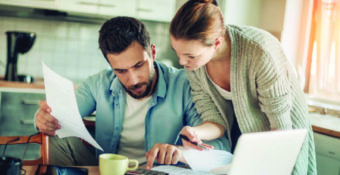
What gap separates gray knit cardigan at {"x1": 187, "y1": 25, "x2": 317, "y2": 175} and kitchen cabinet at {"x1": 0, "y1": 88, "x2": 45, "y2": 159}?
1.66 m

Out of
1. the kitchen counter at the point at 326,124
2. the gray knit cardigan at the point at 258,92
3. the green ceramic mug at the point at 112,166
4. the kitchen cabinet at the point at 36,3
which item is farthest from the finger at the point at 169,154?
the kitchen cabinet at the point at 36,3

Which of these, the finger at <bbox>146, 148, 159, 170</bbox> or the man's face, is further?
the man's face

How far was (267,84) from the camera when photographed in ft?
4.31

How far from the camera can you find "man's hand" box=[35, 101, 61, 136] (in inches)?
51.9

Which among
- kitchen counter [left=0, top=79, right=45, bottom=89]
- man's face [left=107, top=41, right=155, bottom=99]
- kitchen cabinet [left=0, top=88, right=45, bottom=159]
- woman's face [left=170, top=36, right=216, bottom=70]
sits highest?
woman's face [left=170, top=36, right=216, bottom=70]

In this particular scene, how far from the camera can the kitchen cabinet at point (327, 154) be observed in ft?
6.82

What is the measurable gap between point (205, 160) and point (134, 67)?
540mm

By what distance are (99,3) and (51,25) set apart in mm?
487

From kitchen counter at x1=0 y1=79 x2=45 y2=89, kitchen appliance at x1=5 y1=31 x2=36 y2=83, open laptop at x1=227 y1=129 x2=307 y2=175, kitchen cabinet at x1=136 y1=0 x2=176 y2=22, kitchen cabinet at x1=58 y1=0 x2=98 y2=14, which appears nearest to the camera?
open laptop at x1=227 y1=129 x2=307 y2=175

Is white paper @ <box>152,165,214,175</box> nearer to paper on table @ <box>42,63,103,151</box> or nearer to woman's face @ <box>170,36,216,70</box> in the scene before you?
paper on table @ <box>42,63,103,151</box>

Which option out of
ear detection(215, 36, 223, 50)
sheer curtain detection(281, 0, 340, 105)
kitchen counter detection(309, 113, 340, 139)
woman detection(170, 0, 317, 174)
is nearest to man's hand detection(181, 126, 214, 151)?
woman detection(170, 0, 317, 174)

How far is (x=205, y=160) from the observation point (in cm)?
114

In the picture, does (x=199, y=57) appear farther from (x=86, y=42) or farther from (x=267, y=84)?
(x=86, y=42)

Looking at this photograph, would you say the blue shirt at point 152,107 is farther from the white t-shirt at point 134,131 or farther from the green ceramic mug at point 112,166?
the green ceramic mug at point 112,166
